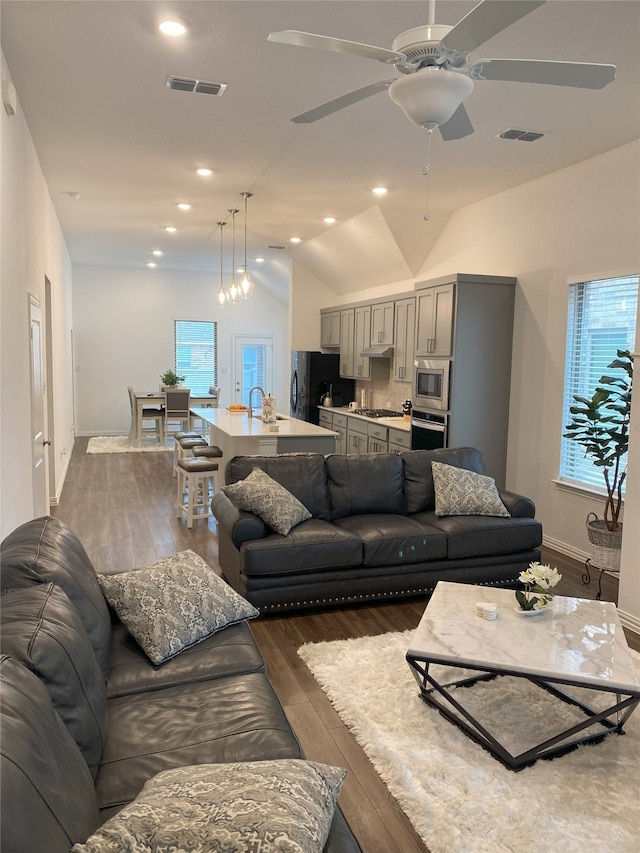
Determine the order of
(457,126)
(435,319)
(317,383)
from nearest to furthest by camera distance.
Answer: (457,126)
(435,319)
(317,383)

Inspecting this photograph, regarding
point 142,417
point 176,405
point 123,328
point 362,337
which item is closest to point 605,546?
point 362,337

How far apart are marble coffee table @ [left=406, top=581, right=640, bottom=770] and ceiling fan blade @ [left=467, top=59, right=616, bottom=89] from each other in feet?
6.91

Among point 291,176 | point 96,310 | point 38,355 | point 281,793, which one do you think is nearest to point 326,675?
point 281,793

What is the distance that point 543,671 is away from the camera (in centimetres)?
226

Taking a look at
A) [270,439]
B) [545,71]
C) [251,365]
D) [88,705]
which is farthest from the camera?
[251,365]

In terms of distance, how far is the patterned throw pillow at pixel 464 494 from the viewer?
414cm

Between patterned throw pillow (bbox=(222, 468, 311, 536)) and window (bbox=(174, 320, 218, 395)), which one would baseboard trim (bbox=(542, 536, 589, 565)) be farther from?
window (bbox=(174, 320, 218, 395))

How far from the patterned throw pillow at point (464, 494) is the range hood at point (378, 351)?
10.5 ft

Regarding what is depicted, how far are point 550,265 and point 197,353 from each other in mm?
8345

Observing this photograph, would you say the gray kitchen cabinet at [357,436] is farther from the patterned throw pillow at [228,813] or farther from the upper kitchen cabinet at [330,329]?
the patterned throw pillow at [228,813]

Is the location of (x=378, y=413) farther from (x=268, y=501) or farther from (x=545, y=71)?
(x=545, y=71)

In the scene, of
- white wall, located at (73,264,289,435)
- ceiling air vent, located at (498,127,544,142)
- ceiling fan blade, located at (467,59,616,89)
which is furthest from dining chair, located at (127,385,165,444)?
ceiling fan blade, located at (467,59,616,89)

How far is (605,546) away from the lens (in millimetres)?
4164

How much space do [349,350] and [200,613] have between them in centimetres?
633
